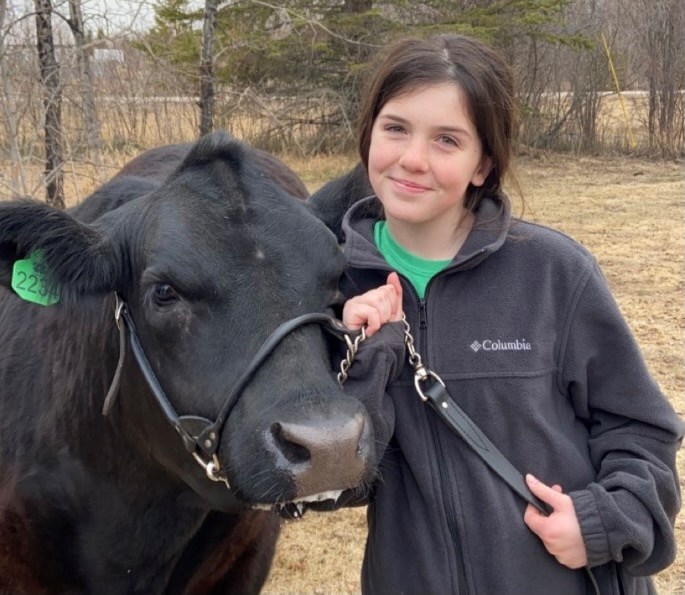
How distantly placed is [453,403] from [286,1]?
62.5ft

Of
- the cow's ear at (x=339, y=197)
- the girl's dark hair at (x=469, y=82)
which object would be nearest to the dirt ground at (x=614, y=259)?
the cow's ear at (x=339, y=197)

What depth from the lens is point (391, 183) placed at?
2.26 metres

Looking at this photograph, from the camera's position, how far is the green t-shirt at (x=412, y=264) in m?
2.29

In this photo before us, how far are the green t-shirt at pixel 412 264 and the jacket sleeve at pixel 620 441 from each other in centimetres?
42

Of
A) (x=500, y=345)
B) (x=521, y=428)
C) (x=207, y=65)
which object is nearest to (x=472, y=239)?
(x=500, y=345)

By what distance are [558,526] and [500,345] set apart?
1.67ft

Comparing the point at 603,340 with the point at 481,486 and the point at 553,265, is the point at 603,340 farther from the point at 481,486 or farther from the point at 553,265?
the point at 481,486

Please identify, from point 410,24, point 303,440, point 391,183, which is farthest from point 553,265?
point 410,24

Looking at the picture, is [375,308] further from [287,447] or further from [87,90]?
[87,90]

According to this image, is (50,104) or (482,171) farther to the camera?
(50,104)

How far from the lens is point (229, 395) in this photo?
1.98 meters

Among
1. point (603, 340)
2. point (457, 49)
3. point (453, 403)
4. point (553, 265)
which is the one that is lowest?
point (453, 403)

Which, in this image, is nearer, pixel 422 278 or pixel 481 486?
pixel 481 486

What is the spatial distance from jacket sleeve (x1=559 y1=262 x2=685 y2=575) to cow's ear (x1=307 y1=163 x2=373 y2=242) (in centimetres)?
91
